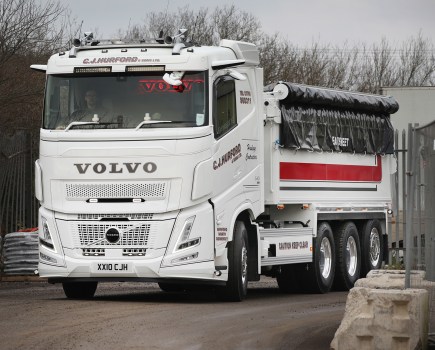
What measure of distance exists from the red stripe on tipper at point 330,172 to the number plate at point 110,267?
4.05 metres

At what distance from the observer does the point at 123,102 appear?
18.2 m

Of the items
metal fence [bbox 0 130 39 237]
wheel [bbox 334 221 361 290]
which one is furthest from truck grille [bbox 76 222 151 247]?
metal fence [bbox 0 130 39 237]

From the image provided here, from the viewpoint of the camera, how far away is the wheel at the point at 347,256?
76.2 feet

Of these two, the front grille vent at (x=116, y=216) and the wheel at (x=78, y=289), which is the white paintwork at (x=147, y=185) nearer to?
the front grille vent at (x=116, y=216)

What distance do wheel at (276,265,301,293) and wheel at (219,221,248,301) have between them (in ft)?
11.4

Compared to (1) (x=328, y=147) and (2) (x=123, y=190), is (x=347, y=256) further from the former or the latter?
(2) (x=123, y=190)

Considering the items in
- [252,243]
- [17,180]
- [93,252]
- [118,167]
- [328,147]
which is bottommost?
[93,252]

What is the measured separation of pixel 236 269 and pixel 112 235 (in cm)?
193

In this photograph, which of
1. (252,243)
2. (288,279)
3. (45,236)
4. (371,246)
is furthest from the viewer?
(371,246)

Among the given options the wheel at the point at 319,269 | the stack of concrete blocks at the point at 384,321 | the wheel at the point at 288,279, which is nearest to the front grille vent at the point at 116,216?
the wheel at the point at 319,269

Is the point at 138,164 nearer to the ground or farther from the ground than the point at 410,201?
farther from the ground

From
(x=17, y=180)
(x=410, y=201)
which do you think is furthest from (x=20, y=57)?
(x=410, y=201)

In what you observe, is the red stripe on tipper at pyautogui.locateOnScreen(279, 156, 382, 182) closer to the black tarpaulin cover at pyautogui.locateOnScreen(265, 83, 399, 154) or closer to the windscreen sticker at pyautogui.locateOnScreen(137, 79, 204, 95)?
the black tarpaulin cover at pyautogui.locateOnScreen(265, 83, 399, 154)

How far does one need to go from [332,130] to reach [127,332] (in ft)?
32.7
